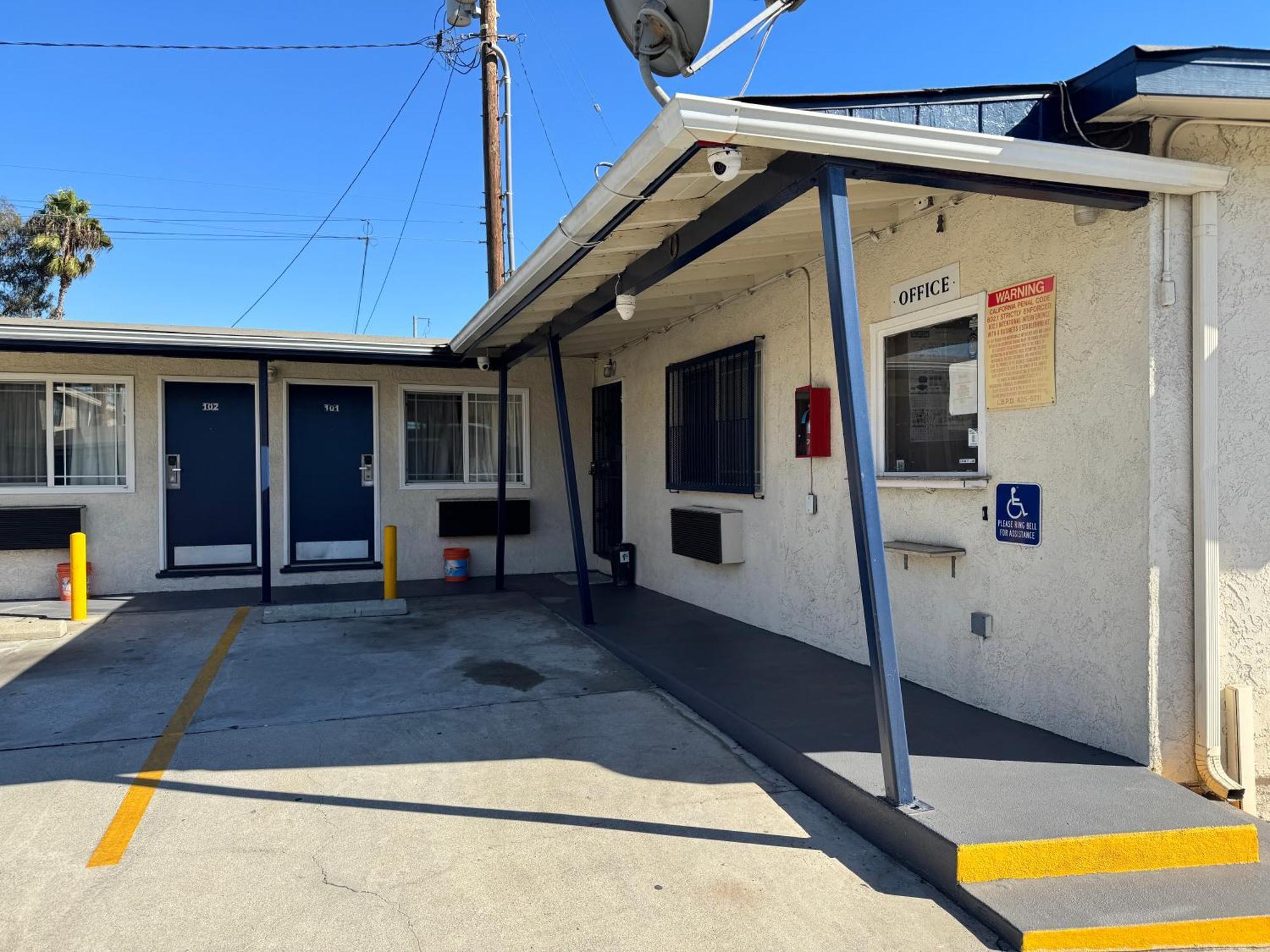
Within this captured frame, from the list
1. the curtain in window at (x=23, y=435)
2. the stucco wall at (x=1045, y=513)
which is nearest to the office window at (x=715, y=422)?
the stucco wall at (x=1045, y=513)

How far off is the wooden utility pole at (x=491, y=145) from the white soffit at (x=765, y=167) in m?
7.21

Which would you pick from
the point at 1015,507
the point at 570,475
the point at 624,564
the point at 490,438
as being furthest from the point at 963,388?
the point at 490,438

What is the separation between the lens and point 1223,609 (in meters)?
3.70

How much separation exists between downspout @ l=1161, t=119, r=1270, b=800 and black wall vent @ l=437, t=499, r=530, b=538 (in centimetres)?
757

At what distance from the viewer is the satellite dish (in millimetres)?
3777

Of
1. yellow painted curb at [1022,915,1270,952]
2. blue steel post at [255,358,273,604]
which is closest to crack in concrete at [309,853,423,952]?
yellow painted curb at [1022,915,1270,952]

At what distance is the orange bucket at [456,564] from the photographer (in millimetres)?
9930

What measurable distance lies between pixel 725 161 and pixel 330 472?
7681mm

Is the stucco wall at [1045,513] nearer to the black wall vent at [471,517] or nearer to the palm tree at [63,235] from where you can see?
the black wall vent at [471,517]

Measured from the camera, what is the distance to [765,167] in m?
3.76

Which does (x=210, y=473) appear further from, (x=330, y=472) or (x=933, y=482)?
(x=933, y=482)

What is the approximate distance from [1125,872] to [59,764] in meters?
4.90

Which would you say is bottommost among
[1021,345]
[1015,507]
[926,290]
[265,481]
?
[1015,507]

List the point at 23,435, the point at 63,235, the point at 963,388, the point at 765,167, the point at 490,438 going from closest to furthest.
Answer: the point at 765,167 < the point at 963,388 < the point at 23,435 < the point at 490,438 < the point at 63,235
